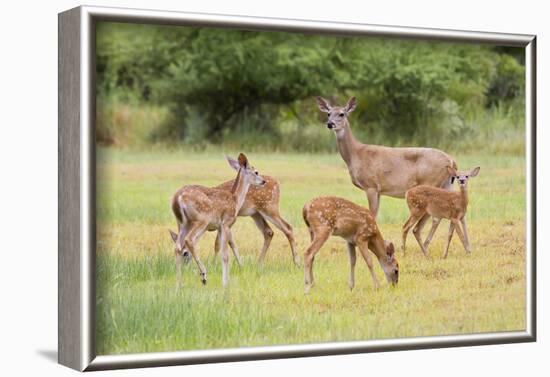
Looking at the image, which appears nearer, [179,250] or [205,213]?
[179,250]

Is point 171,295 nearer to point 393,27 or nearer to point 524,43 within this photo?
point 393,27

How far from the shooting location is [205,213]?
1114 cm

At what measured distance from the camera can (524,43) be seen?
12.2 metres

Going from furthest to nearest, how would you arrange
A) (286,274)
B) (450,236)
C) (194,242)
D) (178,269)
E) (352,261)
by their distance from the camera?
(450,236), (352,261), (286,274), (194,242), (178,269)

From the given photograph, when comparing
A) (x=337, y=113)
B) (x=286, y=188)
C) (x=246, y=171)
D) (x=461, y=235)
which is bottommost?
(x=461, y=235)

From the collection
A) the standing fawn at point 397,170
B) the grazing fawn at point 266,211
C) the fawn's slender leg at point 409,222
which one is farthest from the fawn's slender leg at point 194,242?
the fawn's slender leg at point 409,222

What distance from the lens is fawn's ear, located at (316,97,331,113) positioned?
11688 millimetres

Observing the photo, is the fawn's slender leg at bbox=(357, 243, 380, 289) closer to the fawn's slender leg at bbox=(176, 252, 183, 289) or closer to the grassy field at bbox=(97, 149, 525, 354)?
the grassy field at bbox=(97, 149, 525, 354)

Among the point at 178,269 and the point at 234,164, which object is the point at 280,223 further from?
the point at 178,269

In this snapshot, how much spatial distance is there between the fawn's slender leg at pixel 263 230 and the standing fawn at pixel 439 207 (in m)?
1.23

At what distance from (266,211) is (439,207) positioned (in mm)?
1574

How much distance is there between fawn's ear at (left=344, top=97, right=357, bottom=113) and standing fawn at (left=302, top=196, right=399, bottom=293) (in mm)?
771

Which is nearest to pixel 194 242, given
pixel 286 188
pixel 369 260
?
pixel 286 188

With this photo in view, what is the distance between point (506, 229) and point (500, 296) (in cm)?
61
